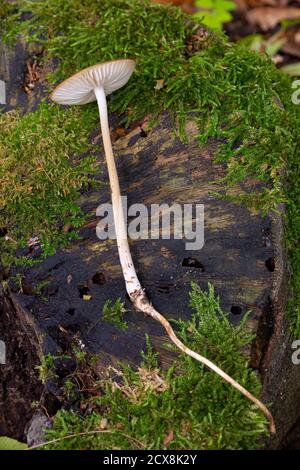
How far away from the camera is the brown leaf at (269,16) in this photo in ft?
16.4

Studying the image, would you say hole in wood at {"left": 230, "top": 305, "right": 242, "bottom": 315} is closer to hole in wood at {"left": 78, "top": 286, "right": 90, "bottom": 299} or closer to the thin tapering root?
the thin tapering root

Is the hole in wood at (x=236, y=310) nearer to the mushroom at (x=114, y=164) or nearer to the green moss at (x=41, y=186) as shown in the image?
the mushroom at (x=114, y=164)

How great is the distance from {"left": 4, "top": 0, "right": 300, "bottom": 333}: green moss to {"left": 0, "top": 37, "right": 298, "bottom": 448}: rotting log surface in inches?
4.8

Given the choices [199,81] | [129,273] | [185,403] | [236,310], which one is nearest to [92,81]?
[199,81]

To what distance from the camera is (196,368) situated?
7.13ft

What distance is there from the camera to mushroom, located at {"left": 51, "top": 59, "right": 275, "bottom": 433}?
84.8 inches

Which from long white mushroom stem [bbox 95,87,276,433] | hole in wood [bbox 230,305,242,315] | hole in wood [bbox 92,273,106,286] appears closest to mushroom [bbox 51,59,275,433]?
long white mushroom stem [bbox 95,87,276,433]

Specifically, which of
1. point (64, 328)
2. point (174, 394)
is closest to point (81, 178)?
point (64, 328)

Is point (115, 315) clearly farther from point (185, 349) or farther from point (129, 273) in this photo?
point (185, 349)

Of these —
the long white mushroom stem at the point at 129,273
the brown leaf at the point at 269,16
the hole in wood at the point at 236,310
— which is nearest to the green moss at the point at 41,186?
the long white mushroom stem at the point at 129,273

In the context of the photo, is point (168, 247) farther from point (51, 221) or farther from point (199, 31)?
point (199, 31)

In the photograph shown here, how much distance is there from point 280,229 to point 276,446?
3.40 ft

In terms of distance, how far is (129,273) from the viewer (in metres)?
2.34

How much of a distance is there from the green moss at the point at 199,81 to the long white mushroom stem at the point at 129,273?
0.91 ft
